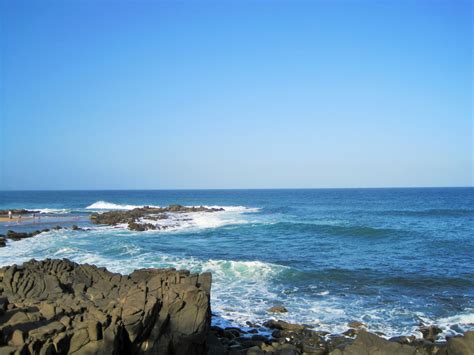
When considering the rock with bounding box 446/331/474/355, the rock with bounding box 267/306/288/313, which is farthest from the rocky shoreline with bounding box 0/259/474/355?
the rock with bounding box 267/306/288/313

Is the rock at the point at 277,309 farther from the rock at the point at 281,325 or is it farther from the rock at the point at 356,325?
the rock at the point at 356,325

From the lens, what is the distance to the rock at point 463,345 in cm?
1073

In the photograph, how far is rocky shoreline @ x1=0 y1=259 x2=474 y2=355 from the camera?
9133 millimetres

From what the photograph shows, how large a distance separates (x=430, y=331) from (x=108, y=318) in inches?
421

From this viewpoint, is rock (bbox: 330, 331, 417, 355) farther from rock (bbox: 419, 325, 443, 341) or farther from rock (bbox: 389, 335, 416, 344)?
rock (bbox: 419, 325, 443, 341)

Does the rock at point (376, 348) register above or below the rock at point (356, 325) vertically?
above

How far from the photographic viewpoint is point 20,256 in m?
26.3

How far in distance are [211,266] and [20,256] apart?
41.6 ft

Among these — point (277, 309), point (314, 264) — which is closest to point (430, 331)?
point (277, 309)

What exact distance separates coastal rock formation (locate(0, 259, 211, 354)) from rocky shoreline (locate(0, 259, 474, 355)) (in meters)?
0.02

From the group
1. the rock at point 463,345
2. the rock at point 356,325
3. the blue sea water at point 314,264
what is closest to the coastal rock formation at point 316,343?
the rock at point 463,345

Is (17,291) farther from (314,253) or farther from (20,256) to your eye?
(314,253)

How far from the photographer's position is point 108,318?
9.69 metres

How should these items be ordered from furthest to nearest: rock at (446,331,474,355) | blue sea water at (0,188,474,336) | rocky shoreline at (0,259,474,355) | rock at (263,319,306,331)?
blue sea water at (0,188,474,336) → rock at (263,319,306,331) → rock at (446,331,474,355) → rocky shoreline at (0,259,474,355)
